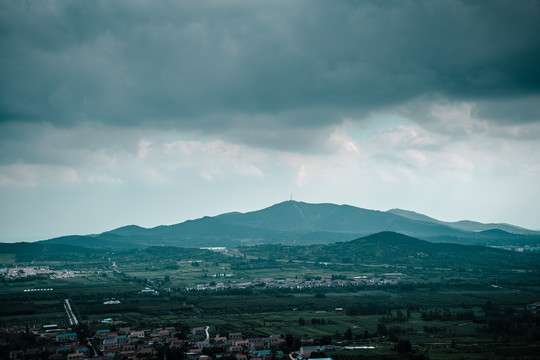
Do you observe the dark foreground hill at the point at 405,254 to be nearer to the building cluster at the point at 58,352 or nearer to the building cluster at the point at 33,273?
the building cluster at the point at 33,273

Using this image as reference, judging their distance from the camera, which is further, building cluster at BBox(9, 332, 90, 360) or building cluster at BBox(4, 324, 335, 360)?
building cluster at BBox(4, 324, 335, 360)

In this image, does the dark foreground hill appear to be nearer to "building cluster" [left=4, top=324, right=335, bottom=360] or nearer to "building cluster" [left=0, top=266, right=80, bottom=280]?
"building cluster" [left=0, top=266, right=80, bottom=280]

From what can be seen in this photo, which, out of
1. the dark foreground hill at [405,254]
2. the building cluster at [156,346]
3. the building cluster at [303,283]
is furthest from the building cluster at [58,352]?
the dark foreground hill at [405,254]

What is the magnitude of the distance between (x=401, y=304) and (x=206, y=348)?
1626 inches

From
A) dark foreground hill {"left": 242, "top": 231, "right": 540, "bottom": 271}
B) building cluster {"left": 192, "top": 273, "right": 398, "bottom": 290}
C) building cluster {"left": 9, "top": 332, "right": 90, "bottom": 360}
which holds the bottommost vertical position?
building cluster {"left": 9, "top": 332, "right": 90, "bottom": 360}

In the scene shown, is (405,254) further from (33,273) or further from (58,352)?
(58,352)

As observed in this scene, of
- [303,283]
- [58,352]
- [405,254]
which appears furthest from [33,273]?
[405,254]

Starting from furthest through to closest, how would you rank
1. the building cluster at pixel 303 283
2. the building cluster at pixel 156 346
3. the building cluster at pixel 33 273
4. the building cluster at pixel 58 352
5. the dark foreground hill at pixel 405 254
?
the dark foreground hill at pixel 405 254 → the building cluster at pixel 33 273 → the building cluster at pixel 303 283 → the building cluster at pixel 156 346 → the building cluster at pixel 58 352

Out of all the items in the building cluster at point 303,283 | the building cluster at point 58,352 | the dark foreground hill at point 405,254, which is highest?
the dark foreground hill at point 405,254

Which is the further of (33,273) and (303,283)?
(33,273)

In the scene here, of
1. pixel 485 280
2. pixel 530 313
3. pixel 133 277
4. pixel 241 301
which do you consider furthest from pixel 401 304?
pixel 133 277

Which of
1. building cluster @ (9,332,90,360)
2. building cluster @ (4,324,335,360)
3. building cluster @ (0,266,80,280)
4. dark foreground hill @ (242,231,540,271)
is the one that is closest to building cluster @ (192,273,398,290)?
dark foreground hill @ (242,231,540,271)

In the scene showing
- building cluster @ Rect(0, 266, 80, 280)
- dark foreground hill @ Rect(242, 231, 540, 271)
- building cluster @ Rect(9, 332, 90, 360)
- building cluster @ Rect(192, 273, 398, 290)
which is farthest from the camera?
dark foreground hill @ Rect(242, 231, 540, 271)

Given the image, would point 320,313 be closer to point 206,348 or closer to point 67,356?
point 206,348
